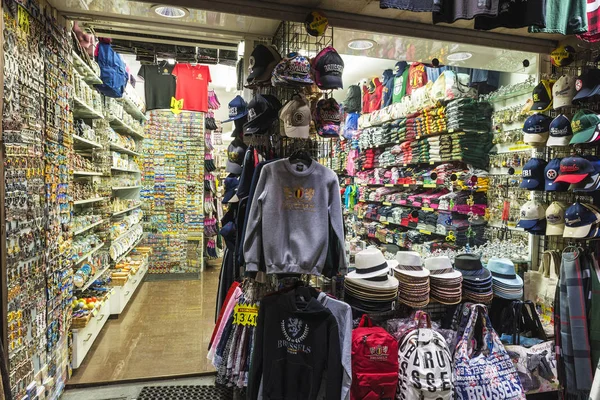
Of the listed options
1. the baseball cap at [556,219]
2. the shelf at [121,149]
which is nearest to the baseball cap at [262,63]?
the baseball cap at [556,219]

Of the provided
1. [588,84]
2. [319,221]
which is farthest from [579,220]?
[319,221]

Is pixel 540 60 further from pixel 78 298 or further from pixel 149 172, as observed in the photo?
pixel 149 172

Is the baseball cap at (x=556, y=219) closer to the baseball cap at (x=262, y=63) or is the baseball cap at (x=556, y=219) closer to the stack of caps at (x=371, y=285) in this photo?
the stack of caps at (x=371, y=285)

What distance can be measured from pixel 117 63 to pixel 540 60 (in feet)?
14.6

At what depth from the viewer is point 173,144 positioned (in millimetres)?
7625

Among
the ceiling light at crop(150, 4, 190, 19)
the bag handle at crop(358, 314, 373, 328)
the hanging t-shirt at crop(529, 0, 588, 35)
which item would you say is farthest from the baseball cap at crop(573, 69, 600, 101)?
the ceiling light at crop(150, 4, 190, 19)

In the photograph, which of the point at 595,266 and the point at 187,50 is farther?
the point at 187,50

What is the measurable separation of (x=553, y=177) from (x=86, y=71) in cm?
428

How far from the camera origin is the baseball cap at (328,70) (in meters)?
2.52

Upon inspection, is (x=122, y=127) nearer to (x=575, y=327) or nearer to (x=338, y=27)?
(x=338, y=27)

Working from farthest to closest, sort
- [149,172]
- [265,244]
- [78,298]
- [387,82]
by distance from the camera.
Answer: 1. [149,172]
2. [387,82]
3. [78,298]
4. [265,244]

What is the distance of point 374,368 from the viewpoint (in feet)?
7.87

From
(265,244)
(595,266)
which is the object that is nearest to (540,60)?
(595,266)

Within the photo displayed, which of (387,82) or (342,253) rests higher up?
(387,82)
